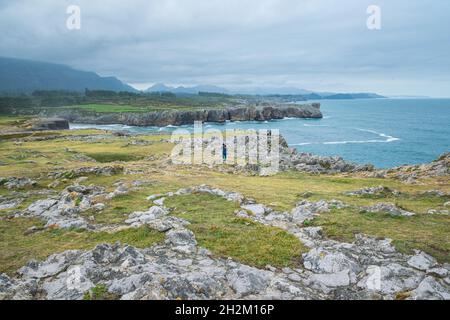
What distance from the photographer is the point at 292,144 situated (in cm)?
12338

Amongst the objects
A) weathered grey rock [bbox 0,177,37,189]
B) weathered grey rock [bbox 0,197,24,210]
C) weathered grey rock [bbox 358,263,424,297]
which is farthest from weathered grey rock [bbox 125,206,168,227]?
weathered grey rock [bbox 0,177,37,189]

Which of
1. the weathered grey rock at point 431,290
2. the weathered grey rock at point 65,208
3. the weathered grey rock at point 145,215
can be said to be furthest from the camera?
the weathered grey rock at point 65,208

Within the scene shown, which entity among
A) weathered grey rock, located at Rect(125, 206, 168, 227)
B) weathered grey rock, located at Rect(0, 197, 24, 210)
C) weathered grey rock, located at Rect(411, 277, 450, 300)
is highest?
weathered grey rock, located at Rect(125, 206, 168, 227)

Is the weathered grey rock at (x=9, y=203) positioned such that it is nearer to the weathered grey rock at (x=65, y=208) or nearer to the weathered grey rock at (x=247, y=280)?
the weathered grey rock at (x=65, y=208)

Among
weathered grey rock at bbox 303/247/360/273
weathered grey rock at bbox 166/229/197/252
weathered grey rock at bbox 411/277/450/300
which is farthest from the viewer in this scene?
weathered grey rock at bbox 166/229/197/252

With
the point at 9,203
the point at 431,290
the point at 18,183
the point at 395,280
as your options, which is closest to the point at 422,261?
the point at 395,280

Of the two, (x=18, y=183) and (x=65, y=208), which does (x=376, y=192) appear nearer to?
(x=65, y=208)

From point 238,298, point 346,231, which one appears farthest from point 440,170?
point 238,298

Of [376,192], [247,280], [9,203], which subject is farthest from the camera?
[376,192]

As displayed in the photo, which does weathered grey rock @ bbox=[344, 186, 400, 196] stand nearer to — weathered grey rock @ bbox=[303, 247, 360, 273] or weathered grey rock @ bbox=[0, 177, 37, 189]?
weathered grey rock @ bbox=[303, 247, 360, 273]

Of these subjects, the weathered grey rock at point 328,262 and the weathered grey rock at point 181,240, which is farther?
the weathered grey rock at point 181,240

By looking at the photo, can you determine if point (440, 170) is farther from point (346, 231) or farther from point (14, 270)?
point (14, 270)

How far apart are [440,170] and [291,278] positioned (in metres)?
38.7

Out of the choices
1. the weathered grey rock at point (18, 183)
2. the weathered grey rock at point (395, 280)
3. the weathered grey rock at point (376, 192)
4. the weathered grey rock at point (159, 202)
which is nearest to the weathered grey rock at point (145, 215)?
the weathered grey rock at point (159, 202)
